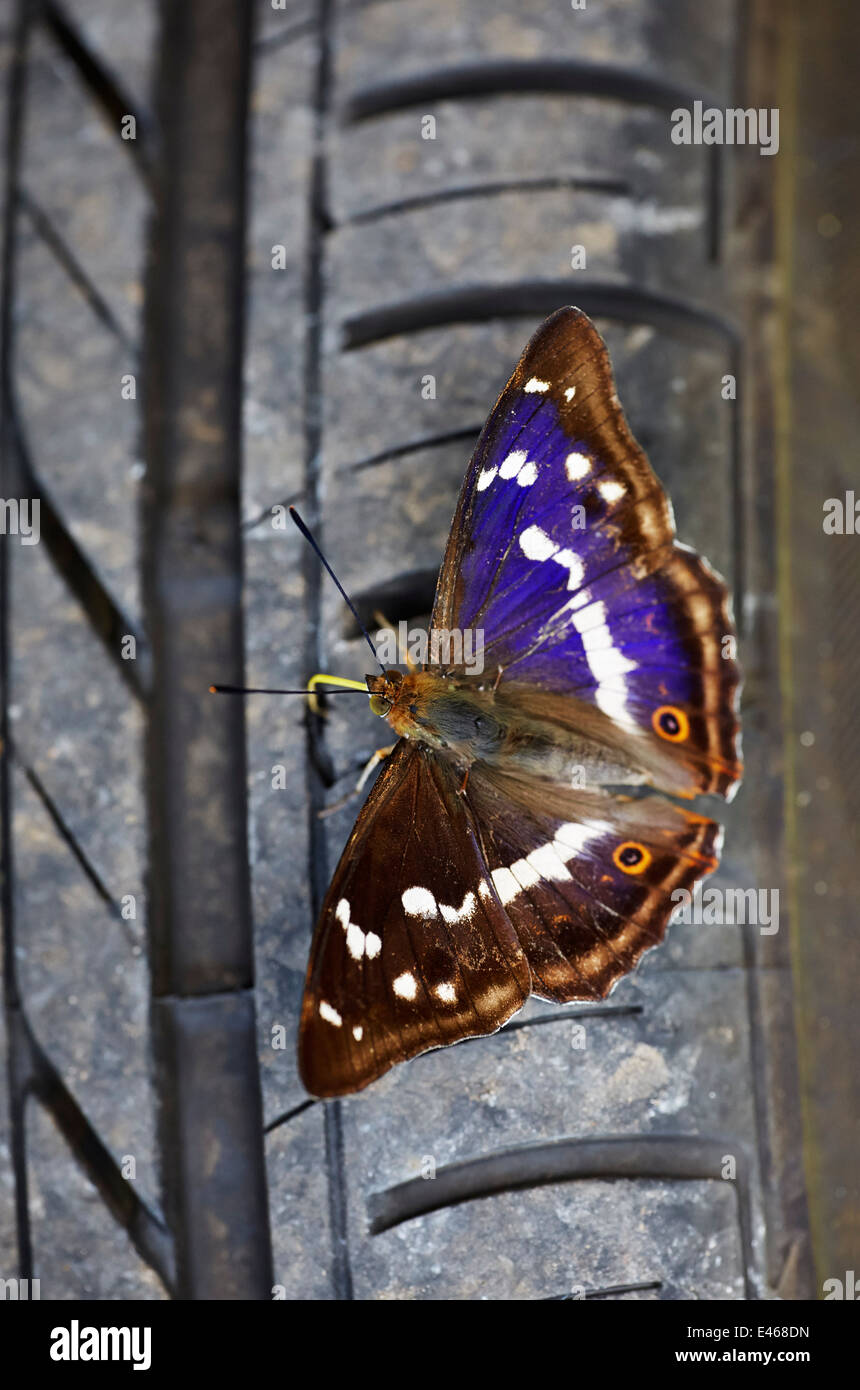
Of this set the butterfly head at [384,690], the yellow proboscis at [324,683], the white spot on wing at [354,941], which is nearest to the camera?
the white spot on wing at [354,941]

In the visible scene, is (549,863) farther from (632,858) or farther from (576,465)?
(576,465)

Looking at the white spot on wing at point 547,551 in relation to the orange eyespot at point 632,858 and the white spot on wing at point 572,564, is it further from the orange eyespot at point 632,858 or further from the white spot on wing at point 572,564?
the orange eyespot at point 632,858

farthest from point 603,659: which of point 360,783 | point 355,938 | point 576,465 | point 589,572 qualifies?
point 355,938

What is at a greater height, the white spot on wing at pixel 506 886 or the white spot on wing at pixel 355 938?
the white spot on wing at pixel 506 886

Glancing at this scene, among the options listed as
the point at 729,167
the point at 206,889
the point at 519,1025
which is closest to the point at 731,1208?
the point at 519,1025

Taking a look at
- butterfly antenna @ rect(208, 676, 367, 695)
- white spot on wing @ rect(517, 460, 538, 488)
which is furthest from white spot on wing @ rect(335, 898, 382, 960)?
white spot on wing @ rect(517, 460, 538, 488)

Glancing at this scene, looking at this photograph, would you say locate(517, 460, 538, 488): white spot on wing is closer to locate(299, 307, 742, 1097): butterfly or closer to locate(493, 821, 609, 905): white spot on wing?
locate(299, 307, 742, 1097): butterfly

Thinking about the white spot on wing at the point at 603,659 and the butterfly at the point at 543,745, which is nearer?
the butterfly at the point at 543,745

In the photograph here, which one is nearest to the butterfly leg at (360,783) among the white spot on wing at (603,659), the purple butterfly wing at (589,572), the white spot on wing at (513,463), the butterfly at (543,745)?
the butterfly at (543,745)

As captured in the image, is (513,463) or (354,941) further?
(513,463)
